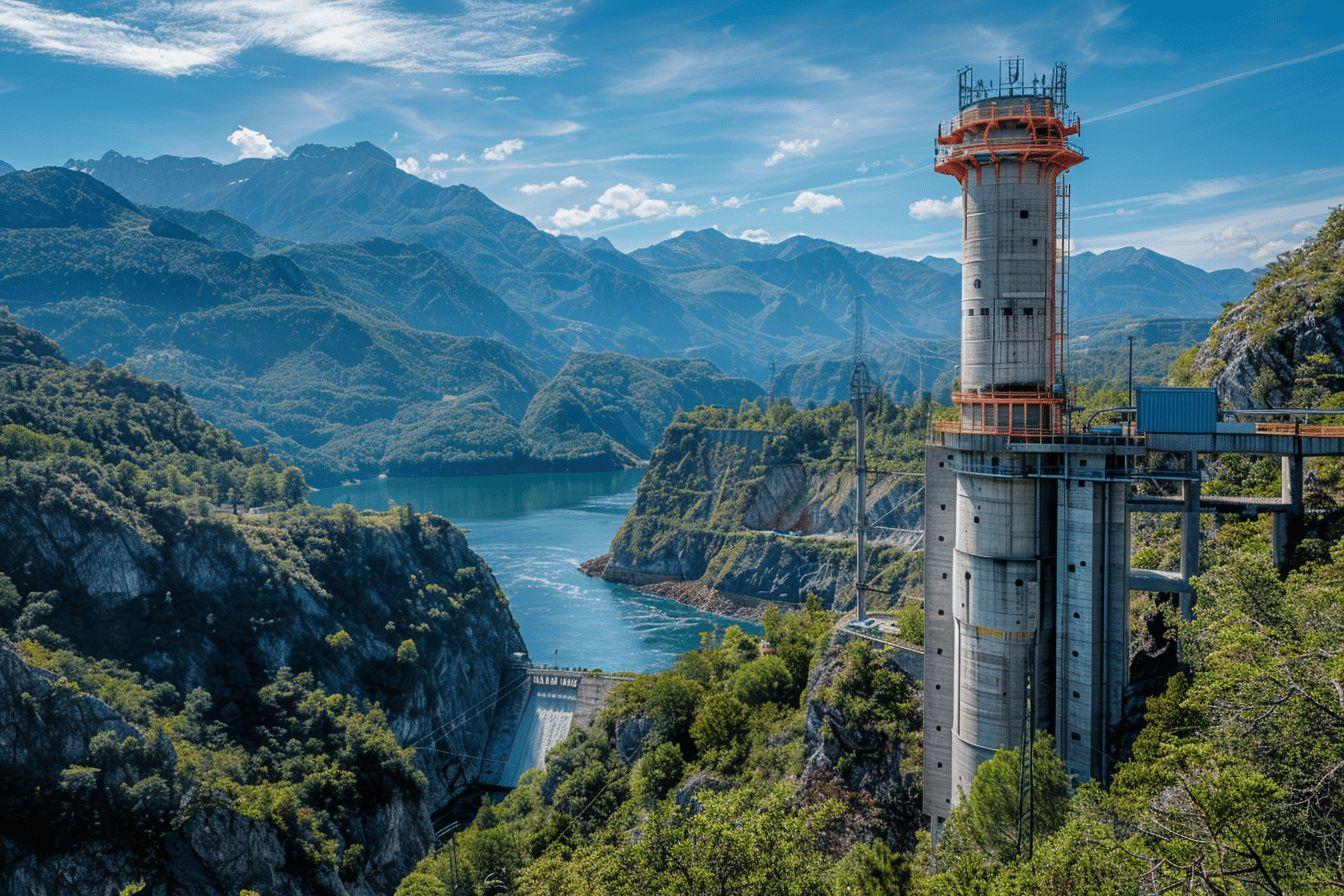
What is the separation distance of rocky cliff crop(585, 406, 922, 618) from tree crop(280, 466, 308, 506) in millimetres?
51794

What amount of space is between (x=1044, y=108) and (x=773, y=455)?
12313 cm

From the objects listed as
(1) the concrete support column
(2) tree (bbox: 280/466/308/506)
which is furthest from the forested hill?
(1) the concrete support column

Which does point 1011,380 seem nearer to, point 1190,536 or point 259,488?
point 1190,536

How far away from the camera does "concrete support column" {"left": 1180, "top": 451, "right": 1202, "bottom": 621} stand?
30219 millimetres

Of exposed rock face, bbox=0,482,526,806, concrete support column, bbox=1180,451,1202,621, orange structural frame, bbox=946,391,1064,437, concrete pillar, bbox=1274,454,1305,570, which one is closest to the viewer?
concrete support column, bbox=1180,451,1202,621

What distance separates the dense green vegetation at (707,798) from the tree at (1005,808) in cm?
245

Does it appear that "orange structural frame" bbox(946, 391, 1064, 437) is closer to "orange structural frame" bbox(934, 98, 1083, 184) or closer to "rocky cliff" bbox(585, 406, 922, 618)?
"orange structural frame" bbox(934, 98, 1083, 184)

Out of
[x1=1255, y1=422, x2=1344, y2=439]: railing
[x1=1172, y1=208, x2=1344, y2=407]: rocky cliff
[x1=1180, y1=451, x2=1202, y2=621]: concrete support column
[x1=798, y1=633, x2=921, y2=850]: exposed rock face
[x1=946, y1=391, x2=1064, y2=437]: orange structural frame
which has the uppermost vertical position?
[x1=1172, y1=208, x2=1344, y2=407]: rocky cliff

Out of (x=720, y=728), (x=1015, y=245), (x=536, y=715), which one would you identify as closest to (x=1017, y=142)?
(x=1015, y=245)

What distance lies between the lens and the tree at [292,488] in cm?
11056

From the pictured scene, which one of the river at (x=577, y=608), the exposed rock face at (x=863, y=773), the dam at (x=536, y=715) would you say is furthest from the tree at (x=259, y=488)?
the exposed rock face at (x=863, y=773)

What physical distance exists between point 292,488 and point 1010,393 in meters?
99.2

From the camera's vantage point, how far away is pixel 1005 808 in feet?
85.7

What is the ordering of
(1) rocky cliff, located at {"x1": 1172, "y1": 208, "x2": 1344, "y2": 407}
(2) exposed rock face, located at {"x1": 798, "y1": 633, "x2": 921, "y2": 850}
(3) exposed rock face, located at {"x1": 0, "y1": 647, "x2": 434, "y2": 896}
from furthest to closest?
1. (3) exposed rock face, located at {"x1": 0, "y1": 647, "x2": 434, "y2": 896}
2. (1) rocky cliff, located at {"x1": 1172, "y1": 208, "x2": 1344, "y2": 407}
3. (2) exposed rock face, located at {"x1": 798, "y1": 633, "x2": 921, "y2": 850}
